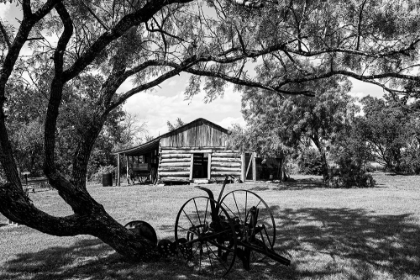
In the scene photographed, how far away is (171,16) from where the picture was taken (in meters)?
7.43

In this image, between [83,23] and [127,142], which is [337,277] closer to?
[83,23]

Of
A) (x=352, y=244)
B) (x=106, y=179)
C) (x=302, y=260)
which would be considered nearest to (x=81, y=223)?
Answer: (x=302, y=260)

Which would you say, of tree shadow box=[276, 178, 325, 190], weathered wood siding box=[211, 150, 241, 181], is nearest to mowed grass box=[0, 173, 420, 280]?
tree shadow box=[276, 178, 325, 190]

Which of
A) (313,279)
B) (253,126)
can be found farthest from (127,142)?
(313,279)

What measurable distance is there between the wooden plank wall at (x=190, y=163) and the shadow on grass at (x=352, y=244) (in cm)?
1488

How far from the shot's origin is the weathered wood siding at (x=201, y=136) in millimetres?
25969

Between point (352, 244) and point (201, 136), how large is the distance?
1958 cm

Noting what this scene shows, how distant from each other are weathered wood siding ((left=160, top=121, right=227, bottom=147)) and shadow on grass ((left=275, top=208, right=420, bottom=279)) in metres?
15.6

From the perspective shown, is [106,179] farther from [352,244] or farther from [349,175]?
[352,244]

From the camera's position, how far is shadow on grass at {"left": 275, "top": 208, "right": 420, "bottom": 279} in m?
5.44

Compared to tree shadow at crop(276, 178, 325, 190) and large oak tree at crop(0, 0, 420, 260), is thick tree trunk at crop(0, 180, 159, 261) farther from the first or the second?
tree shadow at crop(276, 178, 325, 190)

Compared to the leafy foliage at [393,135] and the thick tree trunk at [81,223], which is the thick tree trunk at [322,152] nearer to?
the leafy foliage at [393,135]

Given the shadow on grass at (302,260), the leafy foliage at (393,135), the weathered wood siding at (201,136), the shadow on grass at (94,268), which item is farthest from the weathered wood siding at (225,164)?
the shadow on grass at (94,268)

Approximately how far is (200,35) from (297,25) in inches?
73.0
